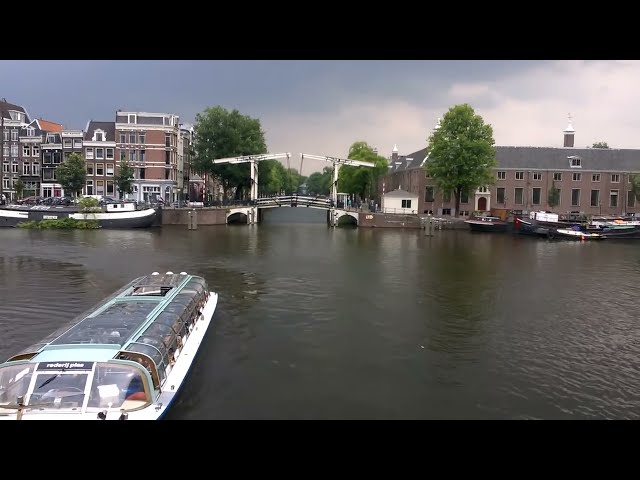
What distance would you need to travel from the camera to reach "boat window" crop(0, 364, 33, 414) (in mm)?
9188

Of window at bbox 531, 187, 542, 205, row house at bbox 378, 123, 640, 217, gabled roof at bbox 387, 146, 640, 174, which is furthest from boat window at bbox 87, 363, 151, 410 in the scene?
window at bbox 531, 187, 542, 205

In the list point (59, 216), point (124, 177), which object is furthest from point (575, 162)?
point (59, 216)

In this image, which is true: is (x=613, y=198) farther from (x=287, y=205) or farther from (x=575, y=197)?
(x=287, y=205)

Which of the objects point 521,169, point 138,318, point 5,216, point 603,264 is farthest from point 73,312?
point 521,169

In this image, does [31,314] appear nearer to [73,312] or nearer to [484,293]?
[73,312]

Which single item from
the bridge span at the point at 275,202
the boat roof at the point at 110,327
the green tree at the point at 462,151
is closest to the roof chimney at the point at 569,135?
the green tree at the point at 462,151

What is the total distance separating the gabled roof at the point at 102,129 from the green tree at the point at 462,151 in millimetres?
41414

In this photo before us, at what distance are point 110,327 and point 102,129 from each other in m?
64.4

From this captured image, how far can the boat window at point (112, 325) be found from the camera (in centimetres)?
1077

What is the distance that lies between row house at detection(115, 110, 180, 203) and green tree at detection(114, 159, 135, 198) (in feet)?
11.1

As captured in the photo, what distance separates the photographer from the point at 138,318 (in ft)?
41.6
